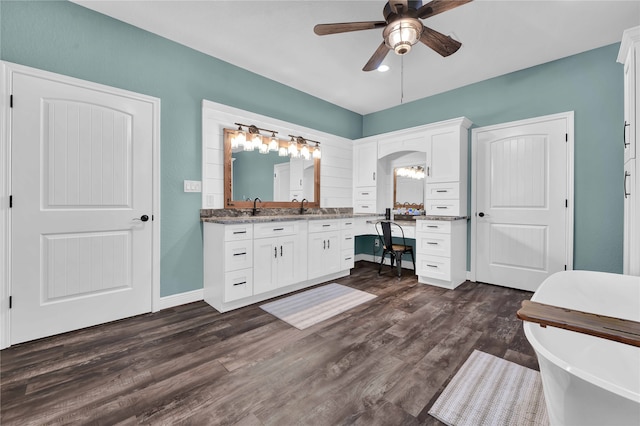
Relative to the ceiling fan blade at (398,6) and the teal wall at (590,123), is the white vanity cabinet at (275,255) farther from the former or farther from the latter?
the teal wall at (590,123)

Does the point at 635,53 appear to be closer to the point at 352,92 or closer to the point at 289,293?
the point at 352,92

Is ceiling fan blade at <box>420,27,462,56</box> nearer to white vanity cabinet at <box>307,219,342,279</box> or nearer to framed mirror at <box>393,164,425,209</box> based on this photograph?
white vanity cabinet at <box>307,219,342,279</box>

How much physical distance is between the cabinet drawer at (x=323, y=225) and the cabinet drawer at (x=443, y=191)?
137 centimetres

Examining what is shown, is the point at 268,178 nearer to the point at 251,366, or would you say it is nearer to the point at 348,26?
the point at 348,26

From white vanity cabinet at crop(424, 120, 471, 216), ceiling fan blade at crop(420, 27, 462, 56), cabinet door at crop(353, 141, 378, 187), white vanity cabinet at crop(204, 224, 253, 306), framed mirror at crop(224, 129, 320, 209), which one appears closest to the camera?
ceiling fan blade at crop(420, 27, 462, 56)

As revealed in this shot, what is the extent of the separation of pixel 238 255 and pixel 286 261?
24.0 inches

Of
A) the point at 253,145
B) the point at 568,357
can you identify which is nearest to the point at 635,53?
the point at 568,357

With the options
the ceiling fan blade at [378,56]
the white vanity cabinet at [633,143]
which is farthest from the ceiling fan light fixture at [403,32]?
the white vanity cabinet at [633,143]

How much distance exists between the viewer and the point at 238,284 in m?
2.75

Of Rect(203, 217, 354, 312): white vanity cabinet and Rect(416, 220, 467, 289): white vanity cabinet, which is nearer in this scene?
Rect(203, 217, 354, 312): white vanity cabinet

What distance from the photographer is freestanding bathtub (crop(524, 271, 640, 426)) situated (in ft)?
2.63

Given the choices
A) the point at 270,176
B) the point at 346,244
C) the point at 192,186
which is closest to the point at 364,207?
the point at 346,244

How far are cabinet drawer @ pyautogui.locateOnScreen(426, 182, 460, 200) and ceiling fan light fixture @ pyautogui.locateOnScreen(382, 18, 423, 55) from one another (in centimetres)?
212

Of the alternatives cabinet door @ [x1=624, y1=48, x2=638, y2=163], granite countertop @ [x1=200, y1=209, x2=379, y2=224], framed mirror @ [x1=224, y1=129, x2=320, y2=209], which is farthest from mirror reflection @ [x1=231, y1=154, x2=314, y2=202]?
cabinet door @ [x1=624, y1=48, x2=638, y2=163]
